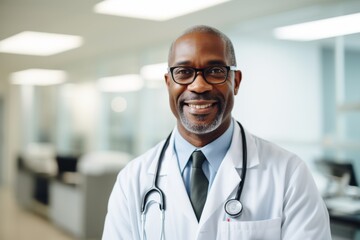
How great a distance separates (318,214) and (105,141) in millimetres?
3908

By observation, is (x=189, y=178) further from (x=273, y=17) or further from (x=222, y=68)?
(x=273, y=17)

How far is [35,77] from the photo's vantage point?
2.42m

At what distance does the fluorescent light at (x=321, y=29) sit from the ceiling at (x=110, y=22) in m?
0.06

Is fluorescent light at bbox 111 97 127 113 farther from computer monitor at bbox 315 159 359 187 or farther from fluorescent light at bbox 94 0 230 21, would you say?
computer monitor at bbox 315 159 359 187

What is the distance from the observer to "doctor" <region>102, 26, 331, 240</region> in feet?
2.77

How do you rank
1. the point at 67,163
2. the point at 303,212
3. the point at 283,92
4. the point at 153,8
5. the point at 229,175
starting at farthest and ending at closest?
1. the point at 67,163
2. the point at 283,92
3. the point at 153,8
4. the point at 229,175
5. the point at 303,212

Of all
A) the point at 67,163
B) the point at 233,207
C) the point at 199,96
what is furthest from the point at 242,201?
the point at 67,163

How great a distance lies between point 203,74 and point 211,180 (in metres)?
0.25

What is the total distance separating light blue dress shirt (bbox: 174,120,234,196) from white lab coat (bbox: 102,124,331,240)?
0.02 m

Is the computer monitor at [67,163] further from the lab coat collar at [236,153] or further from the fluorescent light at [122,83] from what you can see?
the lab coat collar at [236,153]

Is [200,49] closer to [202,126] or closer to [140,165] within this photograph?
[202,126]

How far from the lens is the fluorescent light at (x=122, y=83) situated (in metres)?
4.21

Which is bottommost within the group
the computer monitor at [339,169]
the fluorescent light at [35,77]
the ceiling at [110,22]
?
the computer monitor at [339,169]

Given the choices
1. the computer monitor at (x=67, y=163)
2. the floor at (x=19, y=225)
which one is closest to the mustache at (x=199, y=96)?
the floor at (x=19, y=225)
